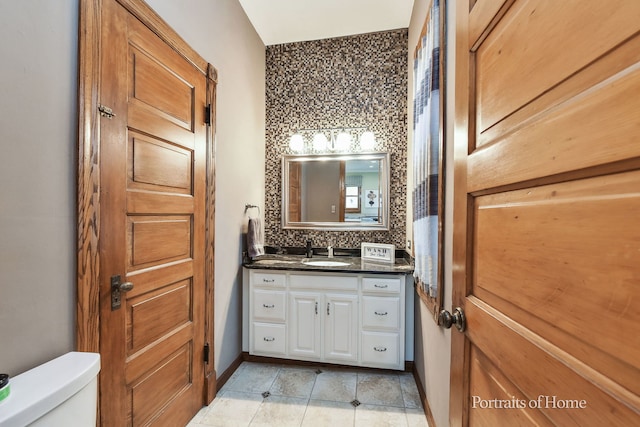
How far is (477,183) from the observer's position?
0.75 m

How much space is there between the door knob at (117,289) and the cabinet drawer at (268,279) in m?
1.18

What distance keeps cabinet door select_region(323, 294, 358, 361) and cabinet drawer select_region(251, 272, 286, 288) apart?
39cm

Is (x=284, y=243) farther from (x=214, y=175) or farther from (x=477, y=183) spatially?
(x=477, y=183)

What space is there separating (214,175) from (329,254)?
4.37 feet

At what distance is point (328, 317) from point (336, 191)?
3.94ft

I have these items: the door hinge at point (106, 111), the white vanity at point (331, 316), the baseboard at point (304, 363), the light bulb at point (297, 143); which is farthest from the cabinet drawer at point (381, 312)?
the door hinge at point (106, 111)

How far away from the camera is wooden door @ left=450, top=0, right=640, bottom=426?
14.6 inches

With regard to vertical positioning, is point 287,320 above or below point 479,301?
below

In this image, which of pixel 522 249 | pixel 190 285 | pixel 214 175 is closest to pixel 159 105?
pixel 214 175

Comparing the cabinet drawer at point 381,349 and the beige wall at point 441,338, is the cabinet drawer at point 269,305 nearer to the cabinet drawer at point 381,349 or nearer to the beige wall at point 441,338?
the cabinet drawer at point 381,349

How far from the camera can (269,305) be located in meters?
2.29

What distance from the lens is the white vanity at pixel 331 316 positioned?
7.04ft

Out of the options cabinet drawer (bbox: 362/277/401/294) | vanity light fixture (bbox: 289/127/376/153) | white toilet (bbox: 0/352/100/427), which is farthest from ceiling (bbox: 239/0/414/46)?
white toilet (bbox: 0/352/100/427)

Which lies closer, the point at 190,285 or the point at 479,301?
the point at 479,301
